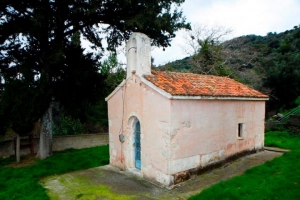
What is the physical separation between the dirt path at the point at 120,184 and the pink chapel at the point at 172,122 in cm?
35

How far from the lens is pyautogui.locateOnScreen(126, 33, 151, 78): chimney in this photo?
9000 millimetres

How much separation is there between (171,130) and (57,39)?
8.28 metres

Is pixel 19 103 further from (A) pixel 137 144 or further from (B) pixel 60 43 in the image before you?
(A) pixel 137 144

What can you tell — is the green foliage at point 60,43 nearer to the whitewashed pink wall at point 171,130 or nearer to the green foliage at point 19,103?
the green foliage at point 19,103

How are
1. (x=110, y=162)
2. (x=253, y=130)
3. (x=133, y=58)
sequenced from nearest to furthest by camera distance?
(x=133, y=58), (x=110, y=162), (x=253, y=130)

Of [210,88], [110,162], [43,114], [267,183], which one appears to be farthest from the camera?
[43,114]

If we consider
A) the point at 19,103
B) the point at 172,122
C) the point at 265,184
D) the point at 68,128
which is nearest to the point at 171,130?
the point at 172,122

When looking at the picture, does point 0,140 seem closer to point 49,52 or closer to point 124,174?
point 49,52

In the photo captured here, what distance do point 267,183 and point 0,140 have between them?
529 inches

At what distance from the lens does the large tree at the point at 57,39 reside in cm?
1070

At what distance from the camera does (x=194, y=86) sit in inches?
374

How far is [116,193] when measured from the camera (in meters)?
7.47

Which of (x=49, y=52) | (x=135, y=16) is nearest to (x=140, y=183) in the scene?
(x=135, y=16)

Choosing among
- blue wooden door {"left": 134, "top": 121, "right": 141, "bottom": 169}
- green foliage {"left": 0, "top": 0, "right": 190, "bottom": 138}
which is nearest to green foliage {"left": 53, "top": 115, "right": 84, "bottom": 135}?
green foliage {"left": 0, "top": 0, "right": 190, "bottom": 138}
